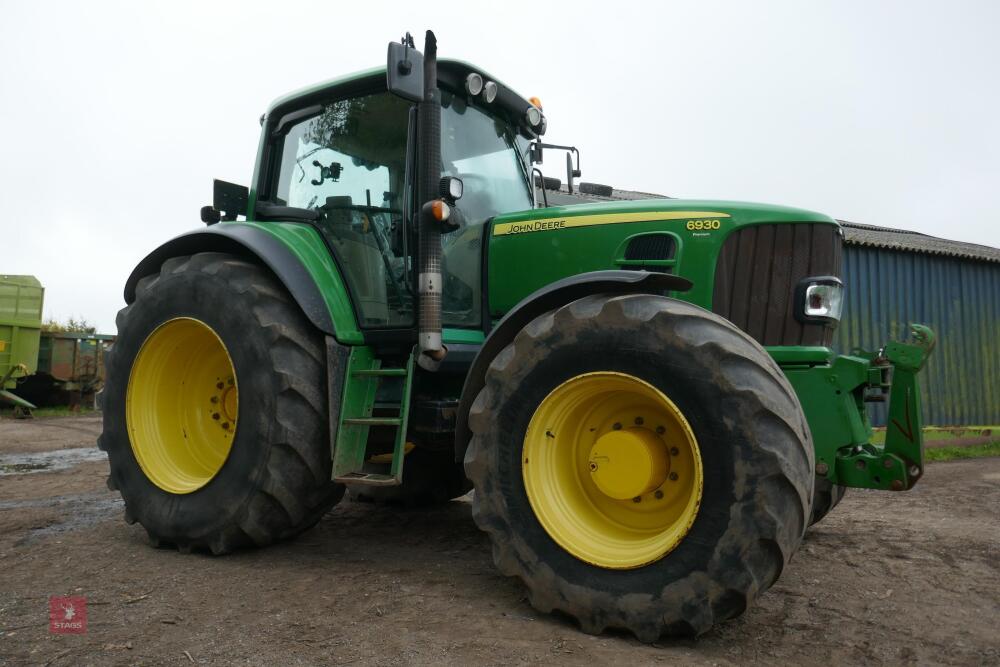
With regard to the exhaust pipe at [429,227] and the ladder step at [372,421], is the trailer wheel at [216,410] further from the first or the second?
the exhaust pipe at [429,227]

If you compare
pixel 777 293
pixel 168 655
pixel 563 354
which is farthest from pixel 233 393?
pixel 777 293

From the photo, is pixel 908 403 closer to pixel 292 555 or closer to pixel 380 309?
pixel 380 309

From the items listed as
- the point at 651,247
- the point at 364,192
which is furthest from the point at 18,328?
the point at 651,247

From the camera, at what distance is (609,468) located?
3.01 metres

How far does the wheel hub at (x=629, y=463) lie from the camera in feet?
9.70

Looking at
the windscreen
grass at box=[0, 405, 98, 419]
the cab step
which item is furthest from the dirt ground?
grass at box=[0, 405, 98, 419]

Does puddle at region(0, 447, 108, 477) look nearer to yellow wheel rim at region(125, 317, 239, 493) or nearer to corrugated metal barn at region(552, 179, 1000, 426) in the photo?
yellow wheel rim at region(125, 317, 239, 493)

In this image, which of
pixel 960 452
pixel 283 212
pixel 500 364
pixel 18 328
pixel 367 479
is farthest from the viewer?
pixel 18 328

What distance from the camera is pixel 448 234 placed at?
13.4ft

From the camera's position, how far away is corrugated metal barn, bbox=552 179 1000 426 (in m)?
10.9

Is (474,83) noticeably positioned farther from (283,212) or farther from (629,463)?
(629,463)

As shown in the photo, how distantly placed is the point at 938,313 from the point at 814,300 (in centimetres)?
975

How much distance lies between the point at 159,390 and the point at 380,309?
1508 mm

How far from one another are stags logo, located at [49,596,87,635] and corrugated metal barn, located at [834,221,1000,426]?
9905 millimetres
